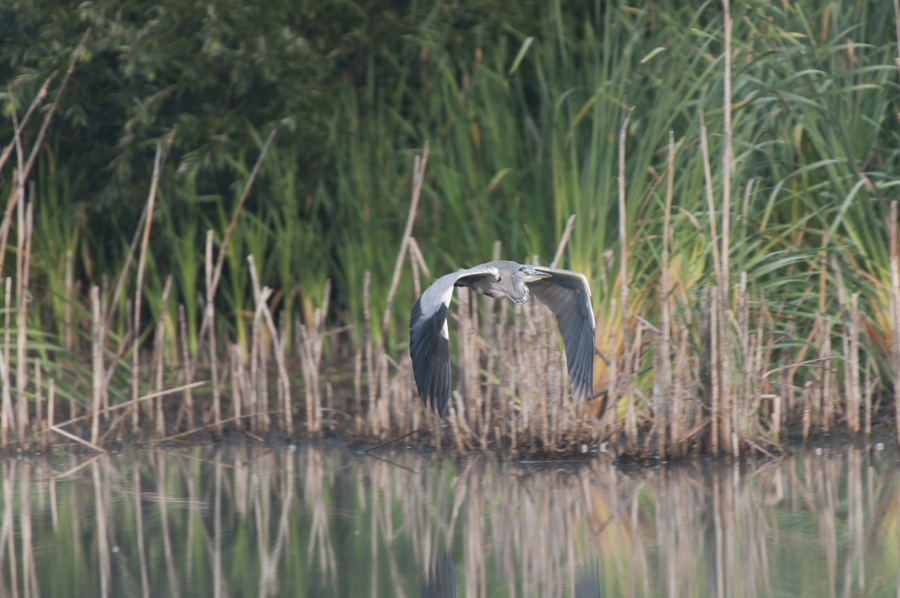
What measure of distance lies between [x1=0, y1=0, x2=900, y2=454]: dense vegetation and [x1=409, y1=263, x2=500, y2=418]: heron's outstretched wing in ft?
4.94

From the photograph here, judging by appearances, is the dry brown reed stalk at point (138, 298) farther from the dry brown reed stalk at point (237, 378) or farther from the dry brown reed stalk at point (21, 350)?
the dry brown reed stalk at point (237, 378)

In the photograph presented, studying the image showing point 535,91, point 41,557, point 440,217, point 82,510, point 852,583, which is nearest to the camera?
point 852,583

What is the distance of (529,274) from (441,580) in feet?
5.09

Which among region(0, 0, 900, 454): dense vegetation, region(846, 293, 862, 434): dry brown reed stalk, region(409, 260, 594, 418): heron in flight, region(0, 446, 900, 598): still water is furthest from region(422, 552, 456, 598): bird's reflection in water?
region(846, 293, 862, 434): dry brown reed stalk

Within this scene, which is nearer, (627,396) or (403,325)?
(627,396)

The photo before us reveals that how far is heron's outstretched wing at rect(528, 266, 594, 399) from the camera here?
5.09m

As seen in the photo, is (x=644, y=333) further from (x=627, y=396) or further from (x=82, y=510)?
(x=82, y=510)

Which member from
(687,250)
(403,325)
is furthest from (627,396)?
(403,325)

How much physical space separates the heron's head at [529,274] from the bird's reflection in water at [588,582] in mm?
1388

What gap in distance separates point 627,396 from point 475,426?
84 centimetres

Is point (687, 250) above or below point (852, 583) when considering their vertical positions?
above

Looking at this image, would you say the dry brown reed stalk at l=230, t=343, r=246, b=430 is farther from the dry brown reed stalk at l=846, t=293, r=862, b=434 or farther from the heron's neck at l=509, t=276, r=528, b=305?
the dry brown reed stalk at l=846, t=293, r=862, b=434

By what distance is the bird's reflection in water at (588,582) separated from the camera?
148 inches

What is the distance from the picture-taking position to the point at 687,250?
19.7 ft
